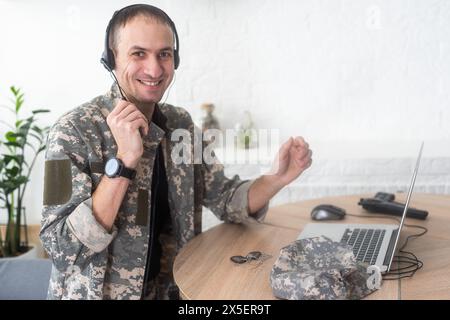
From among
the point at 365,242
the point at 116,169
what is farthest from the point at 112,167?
the point at 365,242

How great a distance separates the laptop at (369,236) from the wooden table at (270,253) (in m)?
0.04

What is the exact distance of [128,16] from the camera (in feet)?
3.51

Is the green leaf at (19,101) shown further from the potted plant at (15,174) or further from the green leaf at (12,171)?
the green leaf at (12,171)

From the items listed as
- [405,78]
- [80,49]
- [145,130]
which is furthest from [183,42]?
[405,78]

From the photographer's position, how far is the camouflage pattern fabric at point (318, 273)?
84 cm

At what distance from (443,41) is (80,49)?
3.52 feet

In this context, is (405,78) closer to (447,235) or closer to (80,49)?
(447,235)

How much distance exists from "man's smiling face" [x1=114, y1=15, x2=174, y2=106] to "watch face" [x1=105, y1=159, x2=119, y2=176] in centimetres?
19

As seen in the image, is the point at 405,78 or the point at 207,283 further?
the point at 405,78

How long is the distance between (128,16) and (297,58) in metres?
0.64

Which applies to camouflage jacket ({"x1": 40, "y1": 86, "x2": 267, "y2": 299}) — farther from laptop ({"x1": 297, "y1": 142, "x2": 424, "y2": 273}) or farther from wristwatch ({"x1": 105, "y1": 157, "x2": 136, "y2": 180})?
laptop ({"x1": 297, "y1": 142, "x2": 424, "y2": 273})

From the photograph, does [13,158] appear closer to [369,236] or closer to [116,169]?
[116,169]
